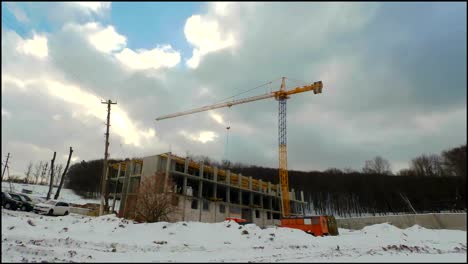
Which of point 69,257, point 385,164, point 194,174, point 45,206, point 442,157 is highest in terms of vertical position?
point 385,164

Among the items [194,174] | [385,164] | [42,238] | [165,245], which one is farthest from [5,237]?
[385,164]

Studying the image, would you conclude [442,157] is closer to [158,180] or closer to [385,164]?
[158,180]

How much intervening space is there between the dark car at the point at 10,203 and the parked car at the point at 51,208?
1.49m

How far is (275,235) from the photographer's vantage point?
1973 centimetres

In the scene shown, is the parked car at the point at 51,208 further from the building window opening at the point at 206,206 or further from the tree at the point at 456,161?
the tree at the point at 456,161

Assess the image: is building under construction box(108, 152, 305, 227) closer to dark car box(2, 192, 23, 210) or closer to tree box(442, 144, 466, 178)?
dark car box(2, 192, 23, 210)

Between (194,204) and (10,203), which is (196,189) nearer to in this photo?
(194,204)

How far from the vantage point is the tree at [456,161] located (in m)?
9.77

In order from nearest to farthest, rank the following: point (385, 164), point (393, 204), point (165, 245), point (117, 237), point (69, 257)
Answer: point (69, 257) < point (165, 245) < point (117, 237) < point (385, 164) < point (393, 204)

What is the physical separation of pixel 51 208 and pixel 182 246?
71.2 ft

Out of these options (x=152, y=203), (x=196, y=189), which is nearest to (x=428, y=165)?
(x=152, y=203)

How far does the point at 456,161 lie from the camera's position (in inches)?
399

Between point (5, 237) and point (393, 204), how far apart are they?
244ft

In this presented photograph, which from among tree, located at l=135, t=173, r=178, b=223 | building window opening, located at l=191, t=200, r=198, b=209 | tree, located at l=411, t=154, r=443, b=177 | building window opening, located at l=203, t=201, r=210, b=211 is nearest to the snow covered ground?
tree, located at l=411, t=154, r=443, b=177
